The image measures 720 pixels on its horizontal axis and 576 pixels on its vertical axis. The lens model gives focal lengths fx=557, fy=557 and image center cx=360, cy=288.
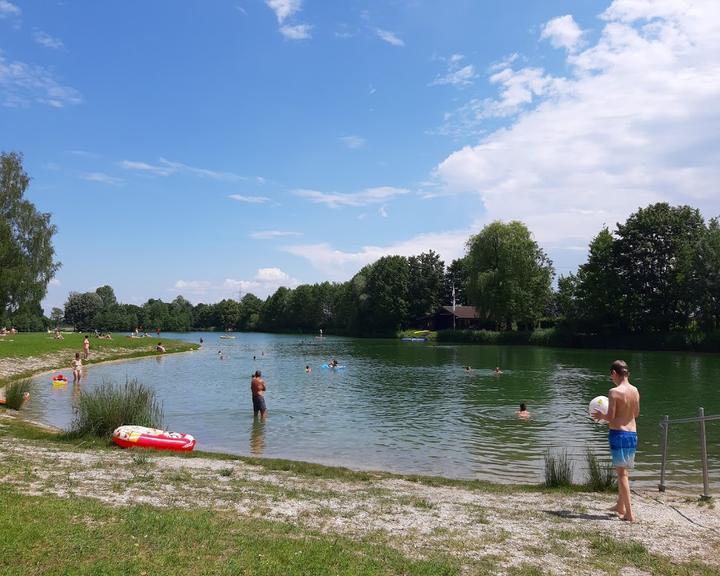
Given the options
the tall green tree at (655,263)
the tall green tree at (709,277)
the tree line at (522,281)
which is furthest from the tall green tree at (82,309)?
the tall green tree at (709,277)

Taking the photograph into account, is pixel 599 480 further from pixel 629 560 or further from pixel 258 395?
pixel 258 395

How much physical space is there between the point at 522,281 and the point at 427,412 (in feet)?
206

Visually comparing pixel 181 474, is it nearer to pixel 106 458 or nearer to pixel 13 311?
pixel 106 458

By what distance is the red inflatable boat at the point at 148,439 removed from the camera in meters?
15.2

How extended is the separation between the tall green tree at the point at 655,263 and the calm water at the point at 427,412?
2258 centimetres

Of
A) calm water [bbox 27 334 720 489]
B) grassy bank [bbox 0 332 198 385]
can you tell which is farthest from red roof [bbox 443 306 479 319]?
grassy bank [bbox 0 332 198 385]

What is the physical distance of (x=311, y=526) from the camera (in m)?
8.14

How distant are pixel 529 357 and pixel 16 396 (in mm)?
48618

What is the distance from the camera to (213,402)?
2903 cm

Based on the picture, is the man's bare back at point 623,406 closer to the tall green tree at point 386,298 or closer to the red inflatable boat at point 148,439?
the red inflatable boat at point 148,439

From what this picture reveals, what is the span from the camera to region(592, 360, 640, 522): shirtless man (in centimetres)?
892

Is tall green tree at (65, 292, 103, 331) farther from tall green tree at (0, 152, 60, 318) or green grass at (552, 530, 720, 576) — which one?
green grass at (552, 530, 720, 576)

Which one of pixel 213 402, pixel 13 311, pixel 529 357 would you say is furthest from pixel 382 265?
pixel 213 402

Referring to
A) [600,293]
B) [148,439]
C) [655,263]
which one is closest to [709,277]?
[655,263]
